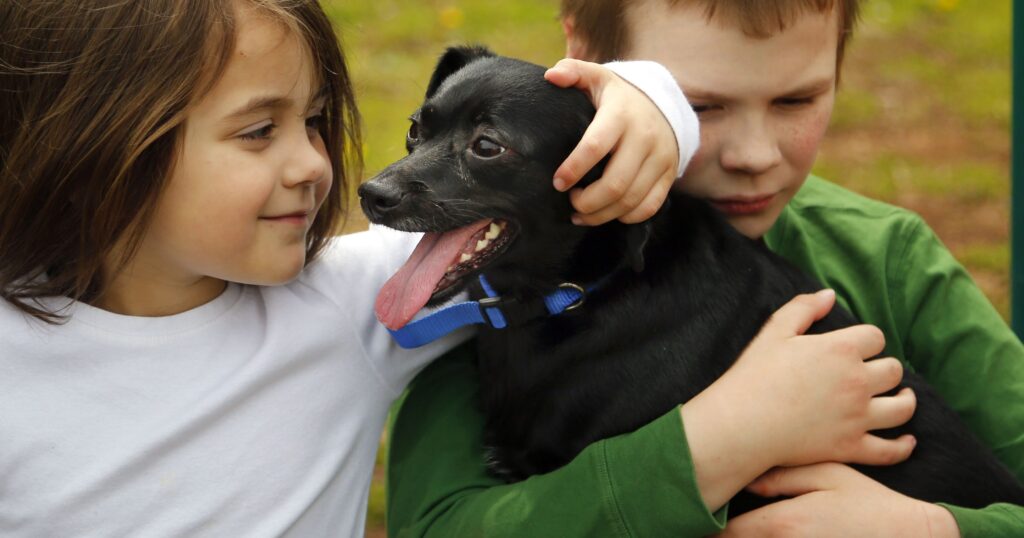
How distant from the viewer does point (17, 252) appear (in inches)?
96.1

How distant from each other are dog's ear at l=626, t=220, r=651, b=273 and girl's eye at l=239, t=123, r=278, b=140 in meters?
0.72

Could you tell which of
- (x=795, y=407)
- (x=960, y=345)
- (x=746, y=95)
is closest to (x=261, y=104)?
(x=746, y=95)

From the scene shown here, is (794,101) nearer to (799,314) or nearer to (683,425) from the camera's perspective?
(799,314)

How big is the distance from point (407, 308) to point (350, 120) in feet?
2.11

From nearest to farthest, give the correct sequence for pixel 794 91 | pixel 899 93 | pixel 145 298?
pixel 145 298, pixel 794 91, pixel 899 93

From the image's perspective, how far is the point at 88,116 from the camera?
7.69 feet

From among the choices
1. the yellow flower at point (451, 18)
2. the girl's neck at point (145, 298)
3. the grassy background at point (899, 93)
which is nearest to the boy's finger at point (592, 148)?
the girl's neck at point (145, 298)

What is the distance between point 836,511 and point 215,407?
4.02 ft

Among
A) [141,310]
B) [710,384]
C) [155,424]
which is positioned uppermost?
[141,310]

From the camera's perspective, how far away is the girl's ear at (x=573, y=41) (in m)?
3.00

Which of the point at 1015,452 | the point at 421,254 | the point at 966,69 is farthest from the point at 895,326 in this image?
the point at 966,69

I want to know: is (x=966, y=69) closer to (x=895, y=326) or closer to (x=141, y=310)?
(x=895, y=326)

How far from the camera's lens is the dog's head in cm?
230

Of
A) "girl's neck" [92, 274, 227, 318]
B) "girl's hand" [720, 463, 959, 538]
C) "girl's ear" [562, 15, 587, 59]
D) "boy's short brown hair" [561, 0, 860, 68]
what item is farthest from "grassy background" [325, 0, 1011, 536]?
"girl's hand" [720, 463, 959, 538]
